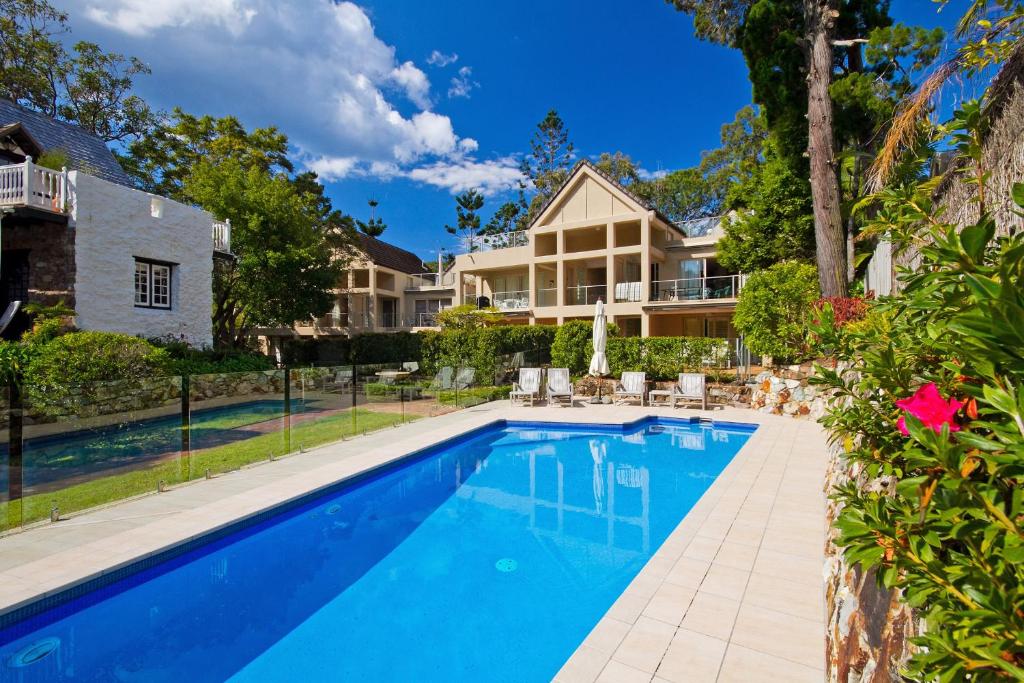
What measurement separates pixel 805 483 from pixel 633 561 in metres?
3.15

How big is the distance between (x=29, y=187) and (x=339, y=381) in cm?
989

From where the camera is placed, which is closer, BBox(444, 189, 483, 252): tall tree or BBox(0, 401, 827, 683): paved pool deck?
BBox(0, 401, 827, 683): paved pool deck

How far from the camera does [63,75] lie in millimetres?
22250

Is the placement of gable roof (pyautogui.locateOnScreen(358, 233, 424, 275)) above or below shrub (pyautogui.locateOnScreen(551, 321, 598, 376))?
above

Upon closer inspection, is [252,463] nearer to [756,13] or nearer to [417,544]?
[417,544]

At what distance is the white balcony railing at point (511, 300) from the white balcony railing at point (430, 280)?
6.17 meters

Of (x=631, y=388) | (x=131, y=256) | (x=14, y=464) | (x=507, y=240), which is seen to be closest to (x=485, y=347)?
(x=631, y=388)

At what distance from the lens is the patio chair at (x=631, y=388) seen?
599 inches

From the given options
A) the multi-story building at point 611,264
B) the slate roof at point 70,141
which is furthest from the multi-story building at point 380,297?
the slate roof at point 70,141

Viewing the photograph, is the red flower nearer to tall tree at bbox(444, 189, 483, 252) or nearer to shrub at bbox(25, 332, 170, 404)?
shrub at bbox(25, 332, 170, 404)

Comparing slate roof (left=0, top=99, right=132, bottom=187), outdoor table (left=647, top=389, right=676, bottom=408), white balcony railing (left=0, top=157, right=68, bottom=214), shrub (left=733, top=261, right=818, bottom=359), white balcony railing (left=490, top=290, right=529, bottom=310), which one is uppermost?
slate roof (left=0, top=99, right=132, bottom=187)

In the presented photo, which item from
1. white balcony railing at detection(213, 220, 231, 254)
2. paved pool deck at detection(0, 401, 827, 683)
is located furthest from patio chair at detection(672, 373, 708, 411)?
white balcony railing at detection(213, 220, 231, 254)

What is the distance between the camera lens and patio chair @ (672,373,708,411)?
1399cm

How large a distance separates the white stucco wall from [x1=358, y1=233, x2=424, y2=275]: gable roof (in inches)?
518
